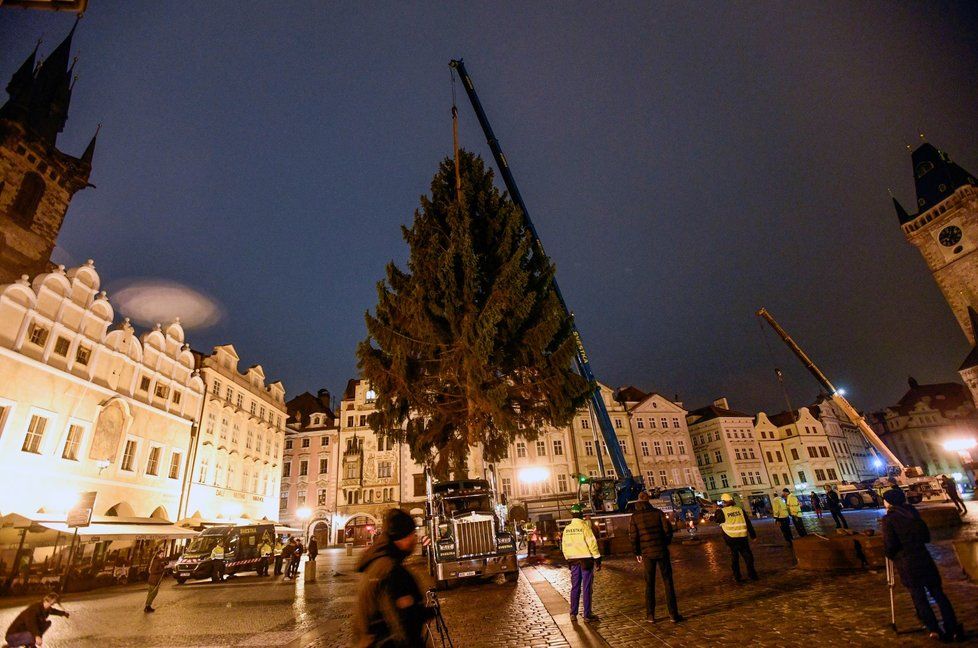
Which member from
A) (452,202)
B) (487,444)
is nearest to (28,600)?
(487,444)

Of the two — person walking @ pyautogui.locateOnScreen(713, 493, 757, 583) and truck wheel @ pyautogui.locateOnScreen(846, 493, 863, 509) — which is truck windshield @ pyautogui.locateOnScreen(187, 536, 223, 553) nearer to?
person walking @ pyautogui.locateOnScreen(713, 493, 757, 583)

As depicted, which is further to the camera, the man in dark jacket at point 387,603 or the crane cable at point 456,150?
the crane cable at point 456,150

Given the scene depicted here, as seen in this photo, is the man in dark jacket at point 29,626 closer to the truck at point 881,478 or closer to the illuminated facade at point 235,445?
the illuminated facade at point 235,445

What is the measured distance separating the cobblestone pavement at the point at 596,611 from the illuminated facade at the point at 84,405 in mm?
8345

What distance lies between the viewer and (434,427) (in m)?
21.4

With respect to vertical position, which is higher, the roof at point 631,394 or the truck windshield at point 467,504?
the roof at point 631,394

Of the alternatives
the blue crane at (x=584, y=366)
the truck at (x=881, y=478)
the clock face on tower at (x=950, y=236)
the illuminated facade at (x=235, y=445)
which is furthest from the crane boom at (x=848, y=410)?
the illuminated facade at (x=235, y=445)

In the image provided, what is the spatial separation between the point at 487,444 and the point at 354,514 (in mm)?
31919

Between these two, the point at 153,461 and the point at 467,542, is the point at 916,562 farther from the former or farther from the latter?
the point at 153,461

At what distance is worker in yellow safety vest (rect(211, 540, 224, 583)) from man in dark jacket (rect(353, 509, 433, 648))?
2288 cm

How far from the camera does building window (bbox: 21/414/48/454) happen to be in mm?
21022

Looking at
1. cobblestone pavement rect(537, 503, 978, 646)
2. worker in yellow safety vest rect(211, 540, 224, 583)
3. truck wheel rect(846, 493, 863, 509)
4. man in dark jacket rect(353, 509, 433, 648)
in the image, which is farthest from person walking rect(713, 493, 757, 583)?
truck wheel rect(846, 493, 863, 509)

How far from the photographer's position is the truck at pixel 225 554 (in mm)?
20438

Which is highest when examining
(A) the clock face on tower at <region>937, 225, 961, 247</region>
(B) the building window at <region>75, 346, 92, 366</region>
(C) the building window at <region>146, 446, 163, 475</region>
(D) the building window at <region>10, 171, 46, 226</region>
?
(A) the clock face on tower at <region>937, 225, 961, 247</region>
